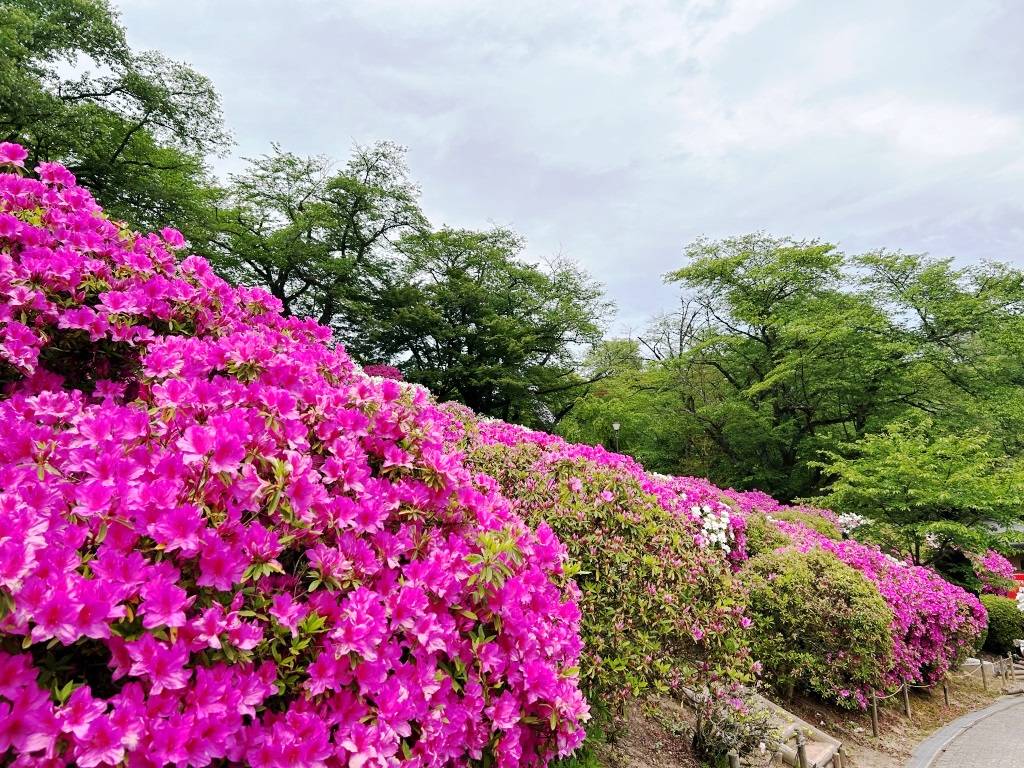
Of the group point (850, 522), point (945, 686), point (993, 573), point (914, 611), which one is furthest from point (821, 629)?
point (993, 573)

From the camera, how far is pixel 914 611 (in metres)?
7.28

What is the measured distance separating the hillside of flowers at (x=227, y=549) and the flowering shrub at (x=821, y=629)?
15.3ft

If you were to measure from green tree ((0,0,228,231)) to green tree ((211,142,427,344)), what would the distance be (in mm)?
2322

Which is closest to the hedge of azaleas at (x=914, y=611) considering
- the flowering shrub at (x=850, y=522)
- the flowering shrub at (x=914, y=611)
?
the flowering shrub at (x=914, y=611)

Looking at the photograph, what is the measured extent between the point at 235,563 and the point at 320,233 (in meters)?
19.2

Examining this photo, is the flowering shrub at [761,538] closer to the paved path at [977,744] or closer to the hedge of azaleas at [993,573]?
the paved path at [977,744]

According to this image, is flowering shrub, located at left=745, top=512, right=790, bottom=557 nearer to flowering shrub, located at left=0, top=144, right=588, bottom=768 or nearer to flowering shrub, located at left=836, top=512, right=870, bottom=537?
flowering shrub, located at left=0, top=144, right=588, bottom=768

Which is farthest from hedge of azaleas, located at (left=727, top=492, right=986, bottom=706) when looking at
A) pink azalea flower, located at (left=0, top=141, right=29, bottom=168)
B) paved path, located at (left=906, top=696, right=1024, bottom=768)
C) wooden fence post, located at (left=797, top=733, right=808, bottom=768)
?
pink azalea flower, located at (left=0, top=141, right=29, bottom=168)

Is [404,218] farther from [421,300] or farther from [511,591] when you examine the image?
[511,591]

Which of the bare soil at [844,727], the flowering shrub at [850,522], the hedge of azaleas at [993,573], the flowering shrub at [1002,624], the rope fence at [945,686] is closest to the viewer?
the bare soil at [844,727]

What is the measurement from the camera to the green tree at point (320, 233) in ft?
57.9

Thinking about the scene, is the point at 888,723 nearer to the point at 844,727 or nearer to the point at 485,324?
the point at 844,727

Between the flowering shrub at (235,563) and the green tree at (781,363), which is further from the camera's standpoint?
the green tree at (781,363)

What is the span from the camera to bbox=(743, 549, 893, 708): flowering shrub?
580cm
